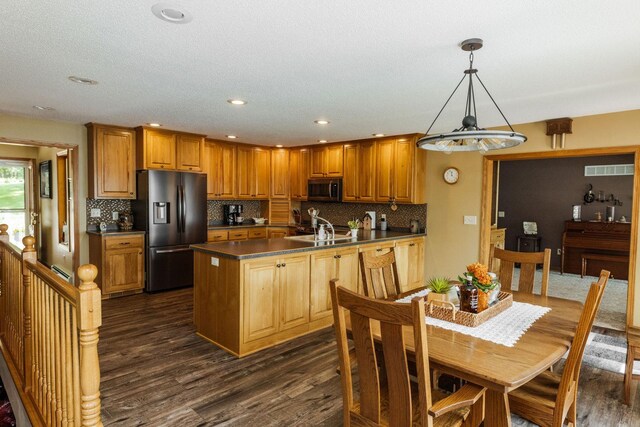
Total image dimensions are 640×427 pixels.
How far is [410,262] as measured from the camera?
5332 millimetres

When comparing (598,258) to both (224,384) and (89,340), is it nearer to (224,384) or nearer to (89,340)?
(224,384)

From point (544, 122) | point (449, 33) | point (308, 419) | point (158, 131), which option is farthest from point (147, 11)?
point (544, 122)

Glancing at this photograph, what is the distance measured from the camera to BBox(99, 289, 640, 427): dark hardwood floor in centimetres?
244

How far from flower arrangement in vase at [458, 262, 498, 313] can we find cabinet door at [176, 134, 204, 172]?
180 inches

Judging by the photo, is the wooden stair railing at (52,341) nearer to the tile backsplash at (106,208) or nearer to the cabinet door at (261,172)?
the tile backsplash at (106,208)

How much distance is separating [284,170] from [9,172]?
5.82m

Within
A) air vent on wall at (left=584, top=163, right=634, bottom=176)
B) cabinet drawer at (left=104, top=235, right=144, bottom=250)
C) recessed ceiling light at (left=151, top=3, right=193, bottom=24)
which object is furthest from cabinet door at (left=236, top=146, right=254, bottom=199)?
air vent on wall at (left=584, top=163, right=634, bottom=176)

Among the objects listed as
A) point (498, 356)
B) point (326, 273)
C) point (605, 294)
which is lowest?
point (605, 294)

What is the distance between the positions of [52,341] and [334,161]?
4.95 meters

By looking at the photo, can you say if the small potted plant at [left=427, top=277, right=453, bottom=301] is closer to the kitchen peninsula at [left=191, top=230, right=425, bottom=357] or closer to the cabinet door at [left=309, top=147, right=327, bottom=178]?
the kitchen peninsula at [left=191, top=230, right=425, bottom=357]

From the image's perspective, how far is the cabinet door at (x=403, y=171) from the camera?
5.38 meters

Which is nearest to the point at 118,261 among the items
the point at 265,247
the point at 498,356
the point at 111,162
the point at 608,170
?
the point at 111,162

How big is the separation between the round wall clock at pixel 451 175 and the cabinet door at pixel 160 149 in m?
3.91

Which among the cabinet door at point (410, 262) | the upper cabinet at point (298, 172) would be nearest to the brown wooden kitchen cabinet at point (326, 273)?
the cabinet door at point (410, 262)
